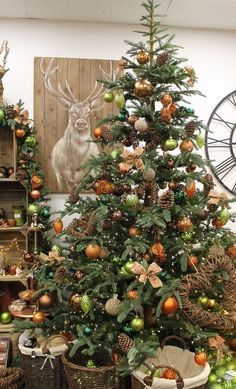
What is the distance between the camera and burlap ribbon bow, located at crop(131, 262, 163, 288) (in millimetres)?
1899

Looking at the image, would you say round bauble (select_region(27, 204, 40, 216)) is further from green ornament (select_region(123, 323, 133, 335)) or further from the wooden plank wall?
green ornament (select_region(123, 323, 133, 335))

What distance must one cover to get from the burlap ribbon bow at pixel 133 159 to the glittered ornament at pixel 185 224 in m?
0.34

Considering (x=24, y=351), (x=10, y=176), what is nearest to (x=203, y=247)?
(x=24, y=351)

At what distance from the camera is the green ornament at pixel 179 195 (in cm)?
215

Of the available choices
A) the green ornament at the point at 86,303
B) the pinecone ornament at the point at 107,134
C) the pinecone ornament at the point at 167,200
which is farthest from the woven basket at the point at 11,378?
the pinecone ornament at the point at 107,134

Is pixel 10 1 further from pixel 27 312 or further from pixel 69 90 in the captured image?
pixel 27 312

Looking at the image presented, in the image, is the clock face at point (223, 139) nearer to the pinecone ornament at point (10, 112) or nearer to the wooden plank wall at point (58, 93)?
the wooden plank wall at point (58, 93)

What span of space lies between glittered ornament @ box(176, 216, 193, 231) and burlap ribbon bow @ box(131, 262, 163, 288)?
0.29 meters

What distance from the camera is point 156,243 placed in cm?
205

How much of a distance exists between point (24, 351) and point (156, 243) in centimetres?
106

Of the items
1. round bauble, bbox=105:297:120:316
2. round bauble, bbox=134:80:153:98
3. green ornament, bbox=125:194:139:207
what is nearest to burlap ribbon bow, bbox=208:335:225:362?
round bauble, bbox=105:297:120:316

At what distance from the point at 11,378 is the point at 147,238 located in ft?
3.99

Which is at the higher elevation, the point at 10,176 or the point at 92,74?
the point at 92,74

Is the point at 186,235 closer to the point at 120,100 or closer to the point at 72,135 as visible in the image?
the point at 120,100
